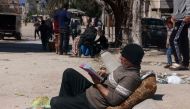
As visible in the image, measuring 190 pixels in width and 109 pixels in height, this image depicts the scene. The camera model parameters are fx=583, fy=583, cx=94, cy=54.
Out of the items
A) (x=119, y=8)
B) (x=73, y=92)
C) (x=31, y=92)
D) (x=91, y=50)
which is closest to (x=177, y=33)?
(x=31, y=92)

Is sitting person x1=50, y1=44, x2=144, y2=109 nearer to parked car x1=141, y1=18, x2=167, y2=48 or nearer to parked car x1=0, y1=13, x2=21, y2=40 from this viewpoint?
parked car x1=141, y1=18, x2=167, y2=48

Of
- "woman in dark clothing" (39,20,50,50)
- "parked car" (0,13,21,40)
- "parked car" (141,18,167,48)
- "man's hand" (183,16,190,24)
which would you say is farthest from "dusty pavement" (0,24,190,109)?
"parked car" (0,13,21,40)

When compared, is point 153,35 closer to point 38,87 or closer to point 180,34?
point 180,34

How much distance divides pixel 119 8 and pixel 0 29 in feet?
47.8

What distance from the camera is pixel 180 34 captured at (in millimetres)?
13930

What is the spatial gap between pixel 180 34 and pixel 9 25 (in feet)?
98.8

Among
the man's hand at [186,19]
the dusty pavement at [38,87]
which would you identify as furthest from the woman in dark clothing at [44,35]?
the man's hand at [186,19]

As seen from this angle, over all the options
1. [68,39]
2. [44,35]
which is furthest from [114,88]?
[44,35]

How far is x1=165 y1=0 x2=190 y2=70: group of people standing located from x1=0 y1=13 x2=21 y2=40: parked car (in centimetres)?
2925

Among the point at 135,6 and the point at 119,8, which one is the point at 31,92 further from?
the point at 119,8

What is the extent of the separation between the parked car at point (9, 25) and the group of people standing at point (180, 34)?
29.2m

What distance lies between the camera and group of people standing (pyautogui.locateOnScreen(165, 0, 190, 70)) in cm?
1350

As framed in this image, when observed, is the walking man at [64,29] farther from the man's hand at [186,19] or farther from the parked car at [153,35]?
the parked car at [153,35]

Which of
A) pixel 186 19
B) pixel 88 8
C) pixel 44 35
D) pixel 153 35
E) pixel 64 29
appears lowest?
pixel 153 35
